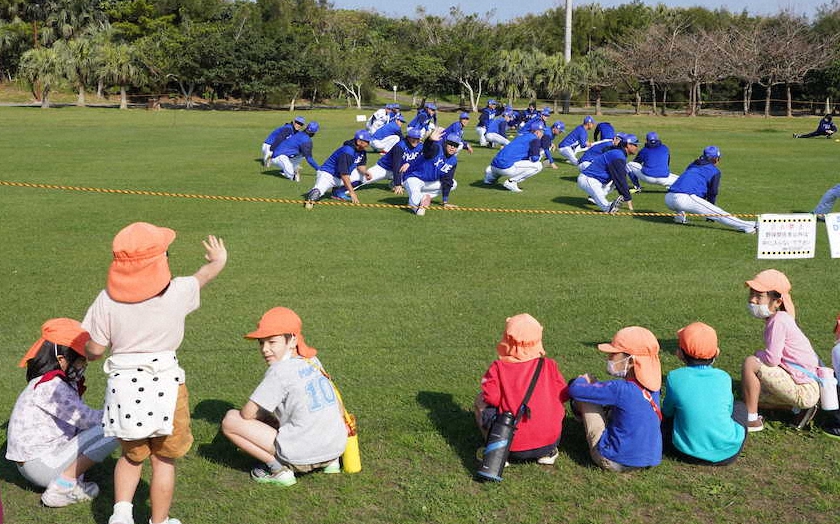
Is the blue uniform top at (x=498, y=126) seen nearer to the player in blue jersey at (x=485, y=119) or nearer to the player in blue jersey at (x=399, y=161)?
the player in blue jersey at (x=485, y=119)

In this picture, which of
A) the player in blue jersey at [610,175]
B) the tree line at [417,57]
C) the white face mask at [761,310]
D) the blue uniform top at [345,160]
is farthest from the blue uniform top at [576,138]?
the tree line at [417,57]

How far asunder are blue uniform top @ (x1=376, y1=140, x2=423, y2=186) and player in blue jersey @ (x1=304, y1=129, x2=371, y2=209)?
1.93ft

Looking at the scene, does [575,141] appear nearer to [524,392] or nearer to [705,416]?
[705,416]

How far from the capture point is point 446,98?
75500mm

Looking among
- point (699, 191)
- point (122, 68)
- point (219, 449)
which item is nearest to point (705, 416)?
point (219, 449)

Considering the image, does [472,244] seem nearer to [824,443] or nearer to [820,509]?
[824,443]

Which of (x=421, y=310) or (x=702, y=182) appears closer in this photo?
(x=421, y=310)

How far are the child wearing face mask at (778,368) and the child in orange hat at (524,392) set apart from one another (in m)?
1.64

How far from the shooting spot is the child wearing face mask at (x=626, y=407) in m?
5.25

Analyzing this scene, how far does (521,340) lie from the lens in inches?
209

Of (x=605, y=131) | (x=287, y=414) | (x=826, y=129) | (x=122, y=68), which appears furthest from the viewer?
(x=122, y=68)

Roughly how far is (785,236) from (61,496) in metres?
8.14

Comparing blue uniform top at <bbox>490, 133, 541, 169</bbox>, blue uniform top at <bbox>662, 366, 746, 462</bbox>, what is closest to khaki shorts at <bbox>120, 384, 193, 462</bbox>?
blue uniform top at <bbox>662, 366, 746, 462</bbox>

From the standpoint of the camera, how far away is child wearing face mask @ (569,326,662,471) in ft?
A: 17.2
